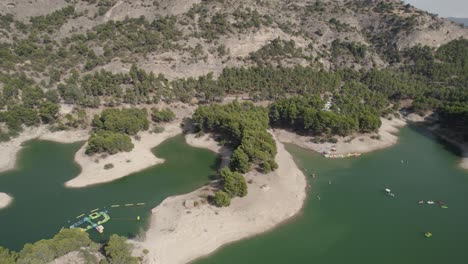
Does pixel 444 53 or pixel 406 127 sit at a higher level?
pixel 444 53

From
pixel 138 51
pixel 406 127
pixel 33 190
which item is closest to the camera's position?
pixel 33 190

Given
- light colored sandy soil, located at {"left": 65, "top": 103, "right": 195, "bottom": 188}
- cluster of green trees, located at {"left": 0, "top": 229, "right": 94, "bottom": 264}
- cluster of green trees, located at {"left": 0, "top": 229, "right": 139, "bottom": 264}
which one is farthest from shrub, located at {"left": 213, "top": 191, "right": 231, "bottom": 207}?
light colored sandy soil, located at {"left": 65, "top": 103, "right": 195, "bottom": 188}

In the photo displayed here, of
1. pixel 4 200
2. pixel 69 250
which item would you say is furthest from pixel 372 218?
pixel 4 200

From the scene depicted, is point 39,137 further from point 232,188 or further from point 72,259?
point 232,188

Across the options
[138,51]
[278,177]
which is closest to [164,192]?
[278,177]

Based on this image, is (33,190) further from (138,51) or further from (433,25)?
(433,25)

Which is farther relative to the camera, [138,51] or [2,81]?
[138,51]
